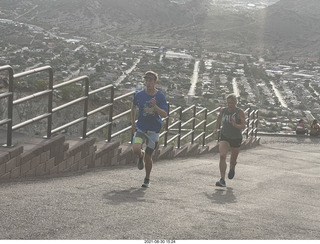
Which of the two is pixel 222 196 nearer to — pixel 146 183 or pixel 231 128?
pixel 146 183

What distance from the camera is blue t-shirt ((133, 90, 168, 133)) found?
8.13 meters

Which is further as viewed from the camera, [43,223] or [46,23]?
[46,23]

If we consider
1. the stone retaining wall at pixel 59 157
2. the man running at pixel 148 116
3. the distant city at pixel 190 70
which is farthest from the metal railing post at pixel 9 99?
the distant city at pixel 190 70

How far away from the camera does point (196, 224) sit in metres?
5.70

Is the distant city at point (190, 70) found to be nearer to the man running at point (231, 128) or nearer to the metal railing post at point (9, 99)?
the man running at point (231, 128)

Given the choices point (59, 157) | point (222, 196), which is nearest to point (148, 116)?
point (59, 157)

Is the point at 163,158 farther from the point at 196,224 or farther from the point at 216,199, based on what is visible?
the point at 196,224

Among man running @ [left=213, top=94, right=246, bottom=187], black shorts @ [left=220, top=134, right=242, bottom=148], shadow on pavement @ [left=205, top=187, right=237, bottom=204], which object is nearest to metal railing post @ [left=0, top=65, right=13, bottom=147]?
shadow on pavement @ [left=205, top=187, right=237, bottom=204]

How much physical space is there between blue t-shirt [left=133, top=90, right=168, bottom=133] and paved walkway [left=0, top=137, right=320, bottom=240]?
71 cm

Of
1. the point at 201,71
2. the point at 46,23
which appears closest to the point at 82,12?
the point at 46,23

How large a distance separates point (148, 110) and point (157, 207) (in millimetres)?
1932

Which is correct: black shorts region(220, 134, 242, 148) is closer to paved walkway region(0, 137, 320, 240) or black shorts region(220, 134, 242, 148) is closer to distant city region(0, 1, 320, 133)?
paved walkway region(0, 137, 320, 240)

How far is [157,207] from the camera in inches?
253

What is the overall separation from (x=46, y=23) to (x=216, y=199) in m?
121
